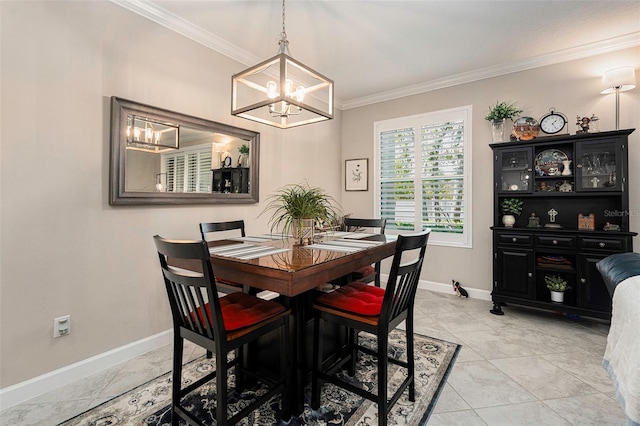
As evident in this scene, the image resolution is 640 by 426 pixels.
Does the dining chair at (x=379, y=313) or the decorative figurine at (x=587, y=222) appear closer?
the dining chair at (x=379, y=313)

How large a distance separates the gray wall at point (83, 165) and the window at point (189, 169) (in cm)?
21

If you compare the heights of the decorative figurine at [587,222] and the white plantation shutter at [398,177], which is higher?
the white plantation shutter at [398,177]

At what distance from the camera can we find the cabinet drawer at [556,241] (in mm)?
2861

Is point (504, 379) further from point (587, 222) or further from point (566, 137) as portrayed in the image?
point (566, 137)

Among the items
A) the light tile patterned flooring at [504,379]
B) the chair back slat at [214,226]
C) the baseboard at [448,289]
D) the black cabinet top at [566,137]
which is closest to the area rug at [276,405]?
the light tile patterned flooring at [504,379]

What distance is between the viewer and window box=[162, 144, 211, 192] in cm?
255

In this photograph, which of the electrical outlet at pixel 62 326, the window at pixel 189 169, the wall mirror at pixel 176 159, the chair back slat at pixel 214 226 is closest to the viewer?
the electrical outlet at pixel 62 326

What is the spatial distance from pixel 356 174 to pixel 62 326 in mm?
3778

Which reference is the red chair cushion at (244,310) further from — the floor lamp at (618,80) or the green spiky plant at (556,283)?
the floor lamp at (618,80)

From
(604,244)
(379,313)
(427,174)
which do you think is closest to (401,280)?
(379,313)

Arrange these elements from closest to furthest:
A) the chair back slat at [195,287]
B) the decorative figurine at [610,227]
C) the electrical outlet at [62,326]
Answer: the chair back slat at [195,287]
the electrical outlet at [62,326]
the decorative figurine at [610,227]

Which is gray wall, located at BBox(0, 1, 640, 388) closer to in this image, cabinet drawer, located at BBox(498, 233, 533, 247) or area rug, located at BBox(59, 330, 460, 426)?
area rug, located at BBox(59, 330, 460, 426)

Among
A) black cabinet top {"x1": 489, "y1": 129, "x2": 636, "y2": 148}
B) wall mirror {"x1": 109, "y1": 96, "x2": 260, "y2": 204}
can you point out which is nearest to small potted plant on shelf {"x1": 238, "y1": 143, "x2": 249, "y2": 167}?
wall mirror {"x1": 109, "y1": 96, "x2": 260, "y2": 204}

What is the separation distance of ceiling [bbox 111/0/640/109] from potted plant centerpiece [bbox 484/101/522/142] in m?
0.46
